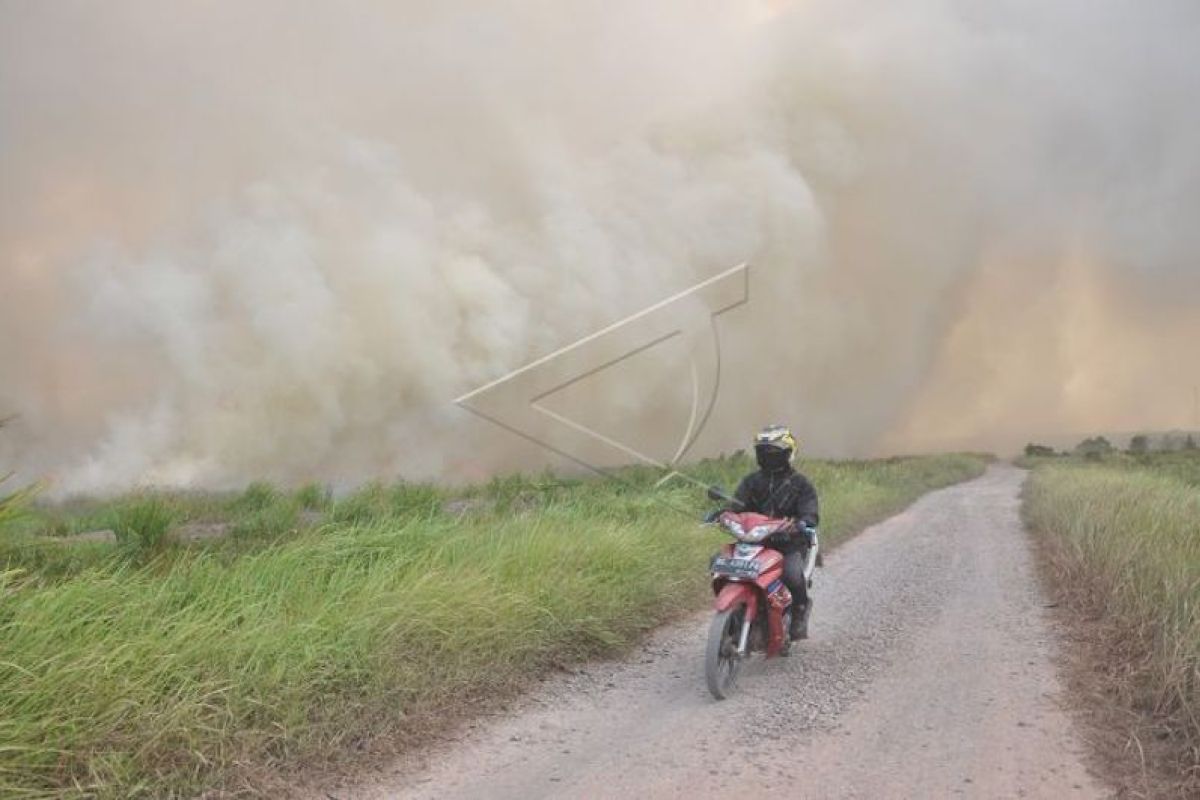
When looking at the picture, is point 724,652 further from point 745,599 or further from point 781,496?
point 781,496

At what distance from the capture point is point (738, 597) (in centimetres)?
689

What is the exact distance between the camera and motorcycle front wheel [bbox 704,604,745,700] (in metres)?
6.42

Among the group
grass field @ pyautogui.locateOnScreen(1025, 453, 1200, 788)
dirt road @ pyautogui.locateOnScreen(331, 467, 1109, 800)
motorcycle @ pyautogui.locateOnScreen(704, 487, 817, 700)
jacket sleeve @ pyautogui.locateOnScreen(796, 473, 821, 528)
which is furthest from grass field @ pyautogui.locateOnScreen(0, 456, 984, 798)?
grass field @ pyautogui.locateOnScreen(1025, 453, 1200, 788)

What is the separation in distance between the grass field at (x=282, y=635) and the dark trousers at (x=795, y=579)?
150 cm

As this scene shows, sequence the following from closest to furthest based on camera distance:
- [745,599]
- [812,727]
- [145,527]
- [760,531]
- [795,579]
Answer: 1. [812,727]
2. [745,599]
3. [760,531]
4. [795,579]
5. [145,527]

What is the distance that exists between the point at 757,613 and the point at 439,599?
2471 millimetres

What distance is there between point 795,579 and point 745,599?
0.67 m

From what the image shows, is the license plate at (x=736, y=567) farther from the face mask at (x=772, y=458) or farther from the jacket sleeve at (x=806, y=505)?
the face mask at (x=772, y=458)

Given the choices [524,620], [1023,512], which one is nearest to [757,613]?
[524,620]

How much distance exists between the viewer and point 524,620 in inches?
280

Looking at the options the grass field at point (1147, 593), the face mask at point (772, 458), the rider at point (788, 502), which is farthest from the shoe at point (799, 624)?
the grass field at point (1147, 593)

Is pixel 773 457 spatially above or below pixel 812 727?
above

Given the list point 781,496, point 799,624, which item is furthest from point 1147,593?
point 781,496

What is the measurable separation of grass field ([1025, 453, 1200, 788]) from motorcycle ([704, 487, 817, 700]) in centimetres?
234
